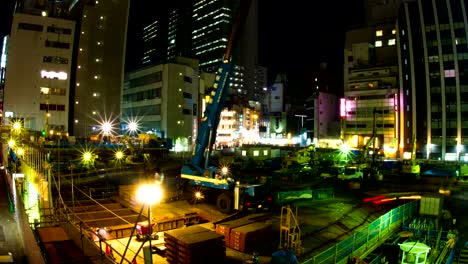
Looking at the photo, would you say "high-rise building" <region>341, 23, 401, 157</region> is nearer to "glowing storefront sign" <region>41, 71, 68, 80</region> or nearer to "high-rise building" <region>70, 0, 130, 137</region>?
"high-rise building" <region>70, 0, 130, 137</region>

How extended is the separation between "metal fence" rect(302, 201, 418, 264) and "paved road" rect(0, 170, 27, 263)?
12321 millimetres

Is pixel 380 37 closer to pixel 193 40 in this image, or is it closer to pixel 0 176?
pixel 0 176

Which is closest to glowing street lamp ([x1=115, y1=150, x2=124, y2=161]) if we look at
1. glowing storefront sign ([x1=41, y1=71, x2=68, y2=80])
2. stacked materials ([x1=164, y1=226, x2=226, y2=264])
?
glowing storefront sign ([x1=41, y1=71, x2=68, y2=80])

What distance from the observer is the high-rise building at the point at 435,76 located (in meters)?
71.6

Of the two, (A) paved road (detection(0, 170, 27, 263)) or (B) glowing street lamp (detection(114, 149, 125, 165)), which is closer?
(A) paved road (detection(0, 170, 27, 263))

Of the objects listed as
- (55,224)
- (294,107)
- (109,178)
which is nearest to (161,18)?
(294,107)

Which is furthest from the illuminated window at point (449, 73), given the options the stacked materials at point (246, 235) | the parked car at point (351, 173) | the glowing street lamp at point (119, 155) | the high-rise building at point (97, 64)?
the stacked materials at point (246, 235)

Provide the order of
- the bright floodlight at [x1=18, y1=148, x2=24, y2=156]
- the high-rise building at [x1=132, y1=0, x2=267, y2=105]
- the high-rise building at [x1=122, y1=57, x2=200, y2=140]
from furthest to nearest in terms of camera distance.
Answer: the high-rise building at [x1=132, y1=0, x2=267, y2=105] → the high-rise building at [x1=122, y1=57, x2=200, y2=140] → the bright floodlight at [x1=18, y1=148, x2=24, y2=156]

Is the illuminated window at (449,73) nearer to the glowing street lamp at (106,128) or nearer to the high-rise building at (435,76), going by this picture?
the high-rise building at (435,76)

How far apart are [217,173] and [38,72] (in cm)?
6290

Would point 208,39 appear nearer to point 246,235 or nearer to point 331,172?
point 331,172

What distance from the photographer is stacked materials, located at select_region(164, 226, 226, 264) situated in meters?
12.7

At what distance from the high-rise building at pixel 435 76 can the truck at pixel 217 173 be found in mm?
61635

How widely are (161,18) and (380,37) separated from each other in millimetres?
126138
